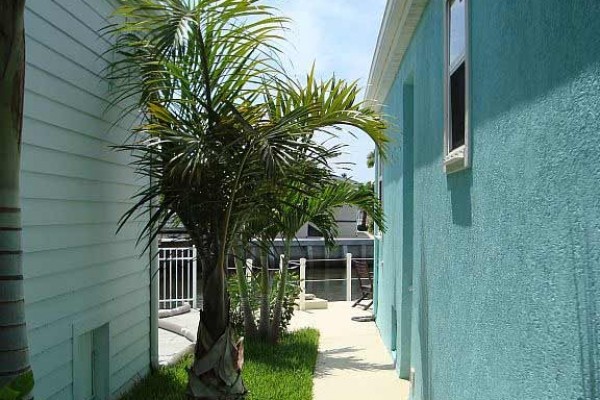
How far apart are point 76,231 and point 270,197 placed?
1555 mm

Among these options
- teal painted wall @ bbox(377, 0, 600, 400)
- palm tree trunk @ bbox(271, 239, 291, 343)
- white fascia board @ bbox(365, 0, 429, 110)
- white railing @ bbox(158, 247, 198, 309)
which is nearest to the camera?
teal painted wall @ bbox(377, 0, 600, 400)

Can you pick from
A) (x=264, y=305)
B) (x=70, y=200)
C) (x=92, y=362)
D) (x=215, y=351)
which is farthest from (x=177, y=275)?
(x=70, y=200)

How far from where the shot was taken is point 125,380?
5793 mm

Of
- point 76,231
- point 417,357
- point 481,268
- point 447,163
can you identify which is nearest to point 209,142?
point 76,231

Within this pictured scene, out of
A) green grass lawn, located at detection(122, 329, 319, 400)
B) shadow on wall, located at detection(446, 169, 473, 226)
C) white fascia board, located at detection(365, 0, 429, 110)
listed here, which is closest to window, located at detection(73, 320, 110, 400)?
green grass lawn, located at detection(122, 329, 319, 400)

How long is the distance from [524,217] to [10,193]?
211 centimetres

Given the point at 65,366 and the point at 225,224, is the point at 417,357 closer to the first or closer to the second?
the point at 225,224

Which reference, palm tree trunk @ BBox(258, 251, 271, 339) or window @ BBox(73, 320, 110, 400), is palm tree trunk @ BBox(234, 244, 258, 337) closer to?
palm tree trunk @ BBox(258, 251, 271, 339)

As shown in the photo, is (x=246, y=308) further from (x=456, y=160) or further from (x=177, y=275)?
(x=456, y=160)

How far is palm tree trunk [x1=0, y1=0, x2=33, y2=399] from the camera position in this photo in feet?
7.93

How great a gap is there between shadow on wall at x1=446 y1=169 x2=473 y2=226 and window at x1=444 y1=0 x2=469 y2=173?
6 cm

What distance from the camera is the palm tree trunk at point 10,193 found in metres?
2.42

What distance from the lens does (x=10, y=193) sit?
2477 mm

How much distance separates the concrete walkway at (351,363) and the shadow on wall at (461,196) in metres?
3.04
